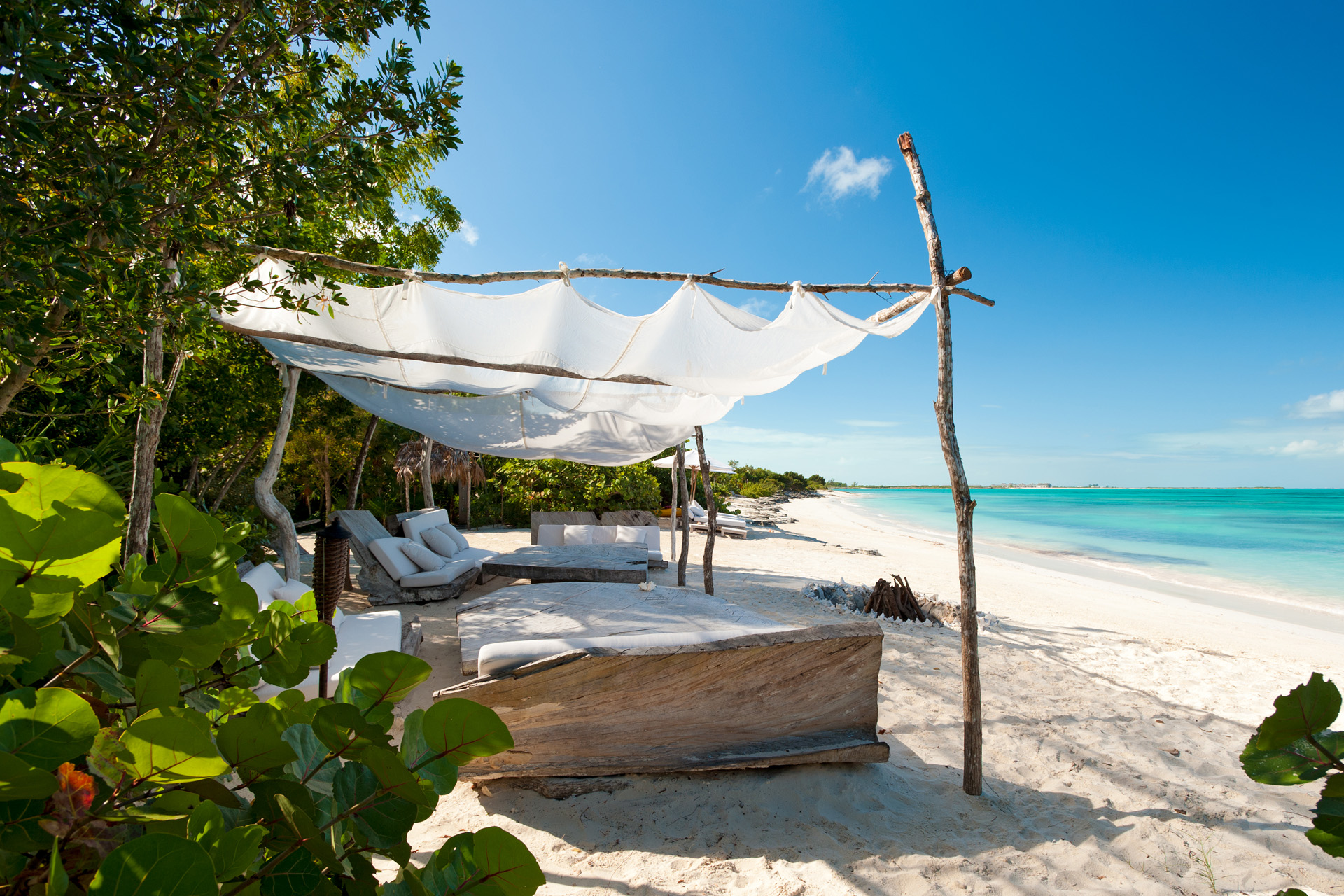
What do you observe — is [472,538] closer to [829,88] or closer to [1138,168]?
[829,88]

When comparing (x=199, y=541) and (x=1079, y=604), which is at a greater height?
(x=199, y=541)

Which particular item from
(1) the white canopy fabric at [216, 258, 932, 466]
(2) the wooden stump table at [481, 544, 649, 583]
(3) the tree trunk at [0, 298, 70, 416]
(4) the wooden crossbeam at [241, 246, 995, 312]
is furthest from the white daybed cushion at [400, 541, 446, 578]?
(3) the tree trunk at [0, 298, 70, 416]

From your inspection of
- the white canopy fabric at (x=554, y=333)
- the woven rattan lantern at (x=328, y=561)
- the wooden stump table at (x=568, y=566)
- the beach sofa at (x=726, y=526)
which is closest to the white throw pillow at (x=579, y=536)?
the wooden stump table at (x=568, y=566)

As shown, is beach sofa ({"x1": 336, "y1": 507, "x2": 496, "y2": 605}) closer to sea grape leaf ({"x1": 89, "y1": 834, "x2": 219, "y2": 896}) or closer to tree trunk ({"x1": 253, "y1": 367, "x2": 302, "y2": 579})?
tree trunk ({"x1": 253, "y1": 367, "x2": 302, "y2": 579})

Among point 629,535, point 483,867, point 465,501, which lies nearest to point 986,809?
point 483,867

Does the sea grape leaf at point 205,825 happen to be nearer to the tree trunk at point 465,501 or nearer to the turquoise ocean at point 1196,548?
the turquoise ocean at point 1196,548

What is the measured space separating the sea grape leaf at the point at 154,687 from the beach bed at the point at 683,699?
6.77ft

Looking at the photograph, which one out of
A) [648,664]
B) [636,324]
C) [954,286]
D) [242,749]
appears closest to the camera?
[242,749]

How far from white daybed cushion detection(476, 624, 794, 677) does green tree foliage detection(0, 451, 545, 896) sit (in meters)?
1.99

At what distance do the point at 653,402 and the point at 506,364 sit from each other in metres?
2.20

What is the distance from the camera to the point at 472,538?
10.9 metres

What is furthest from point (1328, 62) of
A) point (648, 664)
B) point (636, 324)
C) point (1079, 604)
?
point (648, 664)

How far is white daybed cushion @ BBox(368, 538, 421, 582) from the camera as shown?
17.6 ft

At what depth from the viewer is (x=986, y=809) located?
7.75ft
